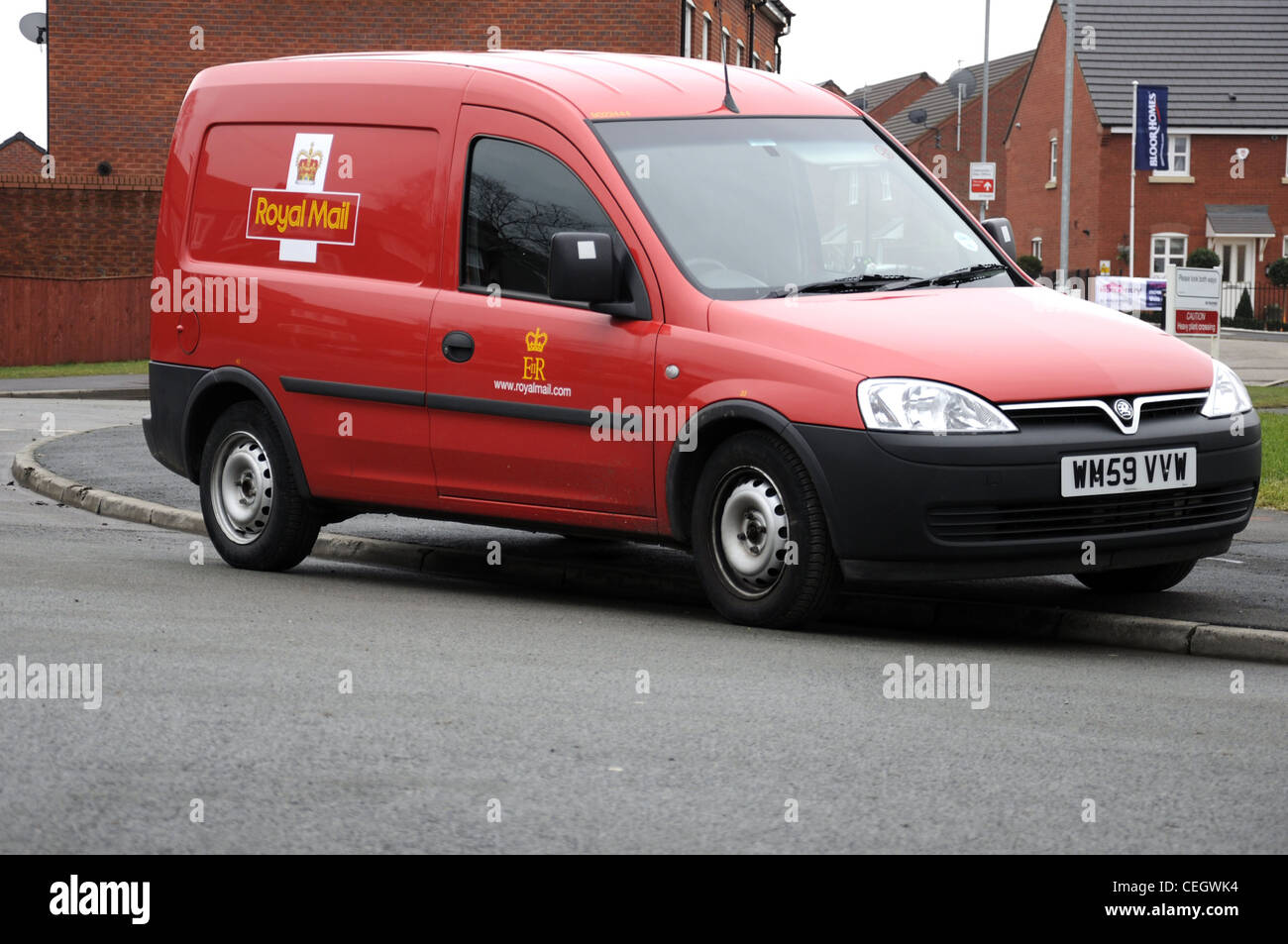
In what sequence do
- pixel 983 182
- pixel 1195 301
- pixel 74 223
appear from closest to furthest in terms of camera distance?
Result: pixel 1195 301, pixel 983 182, pixel 74 223

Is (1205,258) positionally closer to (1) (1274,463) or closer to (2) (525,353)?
(1) (1274,463)

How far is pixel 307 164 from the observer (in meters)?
9.74

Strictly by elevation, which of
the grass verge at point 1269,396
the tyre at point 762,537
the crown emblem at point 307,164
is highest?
the crown emblem at point 307,164

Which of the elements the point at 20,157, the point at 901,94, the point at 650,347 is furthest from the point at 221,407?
the point at 901,94

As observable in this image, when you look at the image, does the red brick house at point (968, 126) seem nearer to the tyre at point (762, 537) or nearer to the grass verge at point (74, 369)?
the grass verge at point (74, 369)

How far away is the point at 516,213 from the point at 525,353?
704mm

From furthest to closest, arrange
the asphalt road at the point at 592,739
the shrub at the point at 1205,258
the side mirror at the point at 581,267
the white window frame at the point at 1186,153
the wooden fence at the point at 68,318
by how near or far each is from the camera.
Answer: the white window frame at the point at 1186,153 < the shrub at the point at 1205,258 < the wooden fence at the point at 68,318 < the side mirror at the point at 581,267 < the asphalt road at the point at 592,739

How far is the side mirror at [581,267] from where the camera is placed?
8156mm

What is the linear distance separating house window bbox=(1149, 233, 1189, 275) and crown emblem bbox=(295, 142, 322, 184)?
56.4 meters

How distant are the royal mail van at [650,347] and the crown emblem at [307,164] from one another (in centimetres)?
2

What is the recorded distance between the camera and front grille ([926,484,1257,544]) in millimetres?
7469

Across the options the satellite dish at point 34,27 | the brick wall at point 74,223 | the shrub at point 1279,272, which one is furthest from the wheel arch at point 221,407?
the shrub at point 1279,272

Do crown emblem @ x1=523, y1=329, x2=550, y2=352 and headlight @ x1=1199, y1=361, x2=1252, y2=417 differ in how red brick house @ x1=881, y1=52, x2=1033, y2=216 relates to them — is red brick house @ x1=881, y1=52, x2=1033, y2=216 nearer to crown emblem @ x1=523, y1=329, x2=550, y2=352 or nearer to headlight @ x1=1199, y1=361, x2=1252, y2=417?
headlight @ x1=1199, y1=361, x2=1252, y2=417

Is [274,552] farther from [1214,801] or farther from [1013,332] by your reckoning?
[1214,801]
